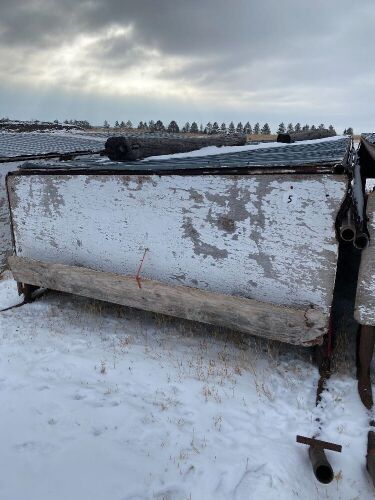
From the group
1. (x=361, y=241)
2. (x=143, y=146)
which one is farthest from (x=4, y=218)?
(x=361, y=241)

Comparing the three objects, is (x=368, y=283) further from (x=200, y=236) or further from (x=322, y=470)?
(x=200, y=236)

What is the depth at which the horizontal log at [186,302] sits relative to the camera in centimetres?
395

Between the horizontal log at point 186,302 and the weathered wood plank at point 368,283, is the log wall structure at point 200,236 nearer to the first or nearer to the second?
the horizontal log at point 186,302

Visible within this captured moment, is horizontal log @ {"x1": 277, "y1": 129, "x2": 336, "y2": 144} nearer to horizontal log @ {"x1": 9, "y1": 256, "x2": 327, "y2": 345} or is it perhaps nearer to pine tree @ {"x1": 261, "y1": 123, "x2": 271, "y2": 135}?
horizontal log @ {"x1": 9, "y1": 256, "x2": 327, "y2": 345}

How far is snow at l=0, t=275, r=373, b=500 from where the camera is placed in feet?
9.52

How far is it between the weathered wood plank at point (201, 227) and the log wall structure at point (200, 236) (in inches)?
0.5

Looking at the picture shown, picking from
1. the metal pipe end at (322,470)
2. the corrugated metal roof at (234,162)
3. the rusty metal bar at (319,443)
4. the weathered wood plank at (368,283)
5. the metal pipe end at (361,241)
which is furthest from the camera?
the corrugated metal roof at (234,162)

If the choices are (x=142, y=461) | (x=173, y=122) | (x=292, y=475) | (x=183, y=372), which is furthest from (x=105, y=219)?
(x=173, y=122)

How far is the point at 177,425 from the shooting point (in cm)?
347

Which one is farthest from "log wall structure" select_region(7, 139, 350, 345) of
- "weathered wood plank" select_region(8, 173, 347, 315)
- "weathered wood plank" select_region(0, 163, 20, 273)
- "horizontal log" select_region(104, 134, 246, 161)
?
"weathered wood plank" select_region(0, 163, 20, 273)

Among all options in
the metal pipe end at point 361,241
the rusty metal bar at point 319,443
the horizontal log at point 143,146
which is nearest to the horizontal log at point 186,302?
the metal pipe end at point 361,241

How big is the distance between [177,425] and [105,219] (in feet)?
8.90

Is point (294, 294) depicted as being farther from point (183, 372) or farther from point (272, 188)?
point (183, 372)

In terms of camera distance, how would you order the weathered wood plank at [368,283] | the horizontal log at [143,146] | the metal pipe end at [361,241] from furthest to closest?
the horizontal log at [143,146] → the weathered wood plank at [368,283] → the metal pipe end at [361,241]
